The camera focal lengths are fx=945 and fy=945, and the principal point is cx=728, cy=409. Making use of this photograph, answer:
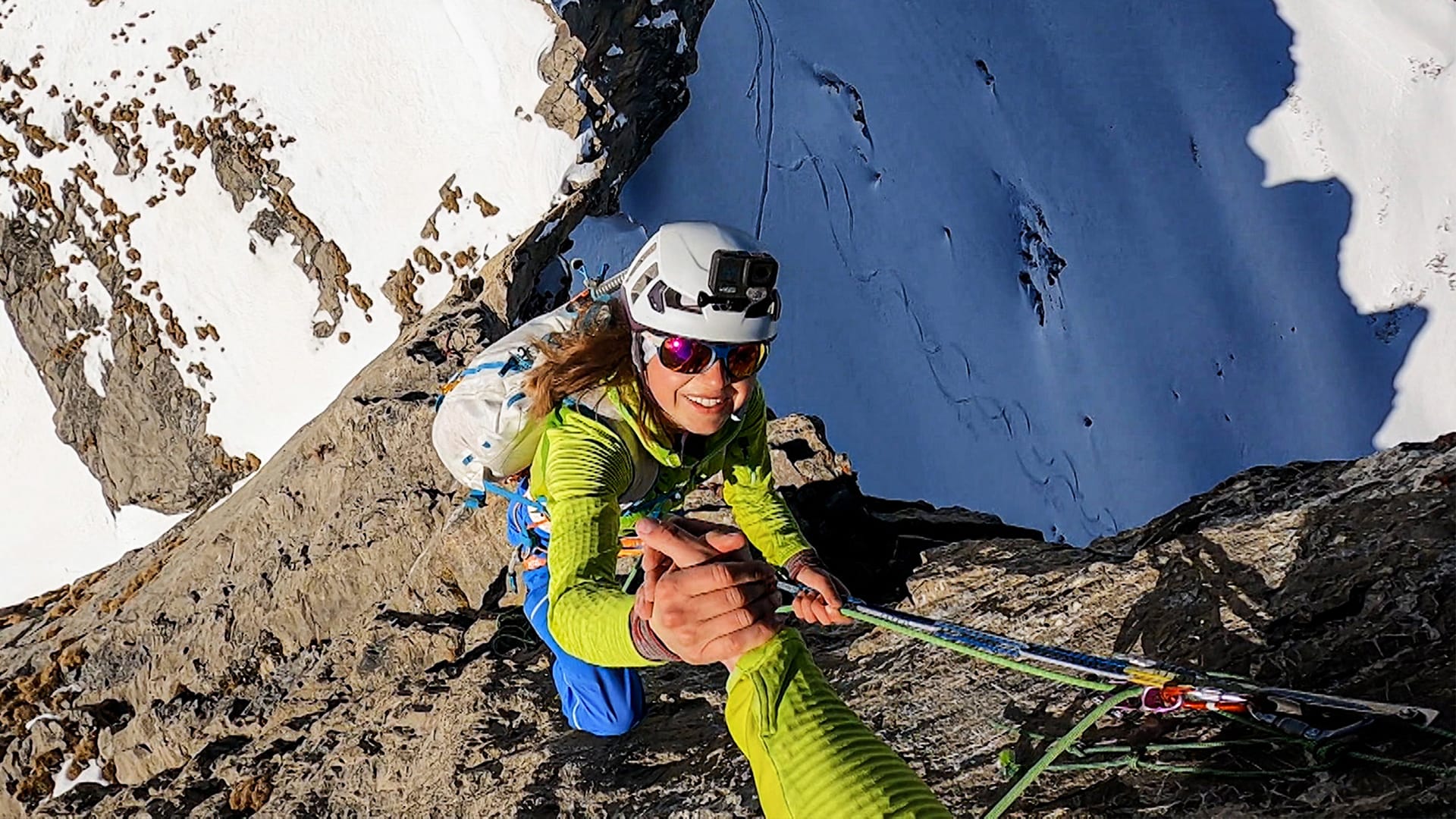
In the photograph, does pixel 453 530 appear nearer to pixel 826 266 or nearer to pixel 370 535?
pixel 370 535

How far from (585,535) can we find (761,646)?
45.7 inches

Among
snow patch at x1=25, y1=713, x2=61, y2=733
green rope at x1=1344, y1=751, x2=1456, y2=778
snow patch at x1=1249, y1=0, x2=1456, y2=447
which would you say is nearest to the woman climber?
green rope at x1=1344, y1=751, x2=1456, y2=778

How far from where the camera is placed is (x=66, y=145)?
15.3m

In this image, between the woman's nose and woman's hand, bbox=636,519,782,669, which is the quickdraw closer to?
woman's hand, bbox=636,519,782,669

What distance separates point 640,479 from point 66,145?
15.7 metres

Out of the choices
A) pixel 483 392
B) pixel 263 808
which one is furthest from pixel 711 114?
pixel 263 808

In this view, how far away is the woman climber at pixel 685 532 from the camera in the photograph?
2.54 meters

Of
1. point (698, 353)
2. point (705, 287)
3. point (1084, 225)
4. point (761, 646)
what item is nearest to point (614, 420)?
point (698, 353)

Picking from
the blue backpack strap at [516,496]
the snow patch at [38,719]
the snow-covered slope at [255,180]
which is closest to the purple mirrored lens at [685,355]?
the blue backpack strap at [516,496]

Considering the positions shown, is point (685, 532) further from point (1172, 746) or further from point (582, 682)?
point (582, 682)

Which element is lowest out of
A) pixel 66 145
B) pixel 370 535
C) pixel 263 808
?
pixel 263 808

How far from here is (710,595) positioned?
2.52 metres

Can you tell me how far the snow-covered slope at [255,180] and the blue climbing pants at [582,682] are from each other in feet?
24.5

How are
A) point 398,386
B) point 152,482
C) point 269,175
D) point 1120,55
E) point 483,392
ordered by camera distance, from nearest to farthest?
1. point 483,392
2. point 398,386
3. point 269,175
4. point 152,482
5. point 1120,55
